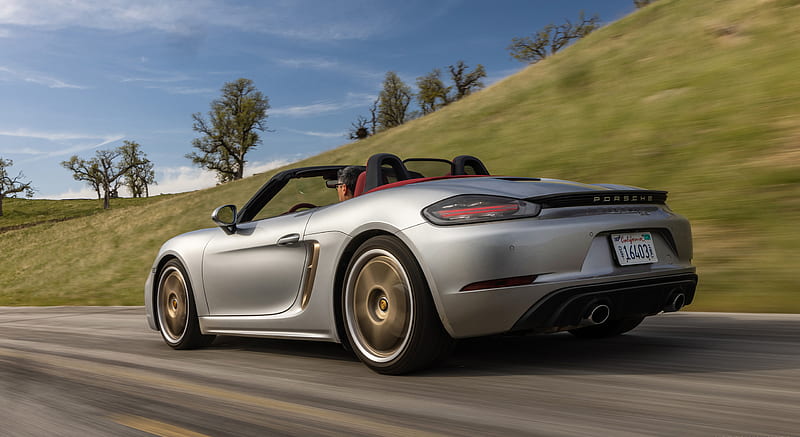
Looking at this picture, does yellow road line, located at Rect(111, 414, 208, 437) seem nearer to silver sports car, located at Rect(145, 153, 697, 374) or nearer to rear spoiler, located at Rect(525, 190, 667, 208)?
silver sports car, located at Rect(145, 153, 697, 374)

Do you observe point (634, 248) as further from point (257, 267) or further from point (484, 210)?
point (257, 267)

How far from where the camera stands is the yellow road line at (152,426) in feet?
9.12

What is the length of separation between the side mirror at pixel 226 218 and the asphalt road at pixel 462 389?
2.98 ft

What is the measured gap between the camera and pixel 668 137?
36.4 feet

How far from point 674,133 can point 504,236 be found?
8892 mm

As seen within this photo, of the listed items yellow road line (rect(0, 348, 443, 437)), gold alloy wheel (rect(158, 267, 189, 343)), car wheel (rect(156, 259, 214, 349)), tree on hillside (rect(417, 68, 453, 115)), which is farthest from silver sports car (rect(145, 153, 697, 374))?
tree on hillside (rect(417, 68, 453, 115))

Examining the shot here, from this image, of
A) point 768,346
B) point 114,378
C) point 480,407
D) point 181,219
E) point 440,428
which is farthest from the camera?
point 181,219

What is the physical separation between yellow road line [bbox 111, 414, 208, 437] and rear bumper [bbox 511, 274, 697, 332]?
1.51 metres

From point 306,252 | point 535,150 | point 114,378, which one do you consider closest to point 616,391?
point 306,252

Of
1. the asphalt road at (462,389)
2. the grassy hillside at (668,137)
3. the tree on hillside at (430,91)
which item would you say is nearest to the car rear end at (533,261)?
the asphalt road at (462,389)

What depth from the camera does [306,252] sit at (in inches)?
163

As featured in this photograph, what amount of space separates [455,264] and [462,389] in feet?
1.94

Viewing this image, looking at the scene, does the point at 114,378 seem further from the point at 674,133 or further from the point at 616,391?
the point at 674,133

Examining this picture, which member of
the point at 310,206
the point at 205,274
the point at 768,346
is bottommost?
the point at 768,346
